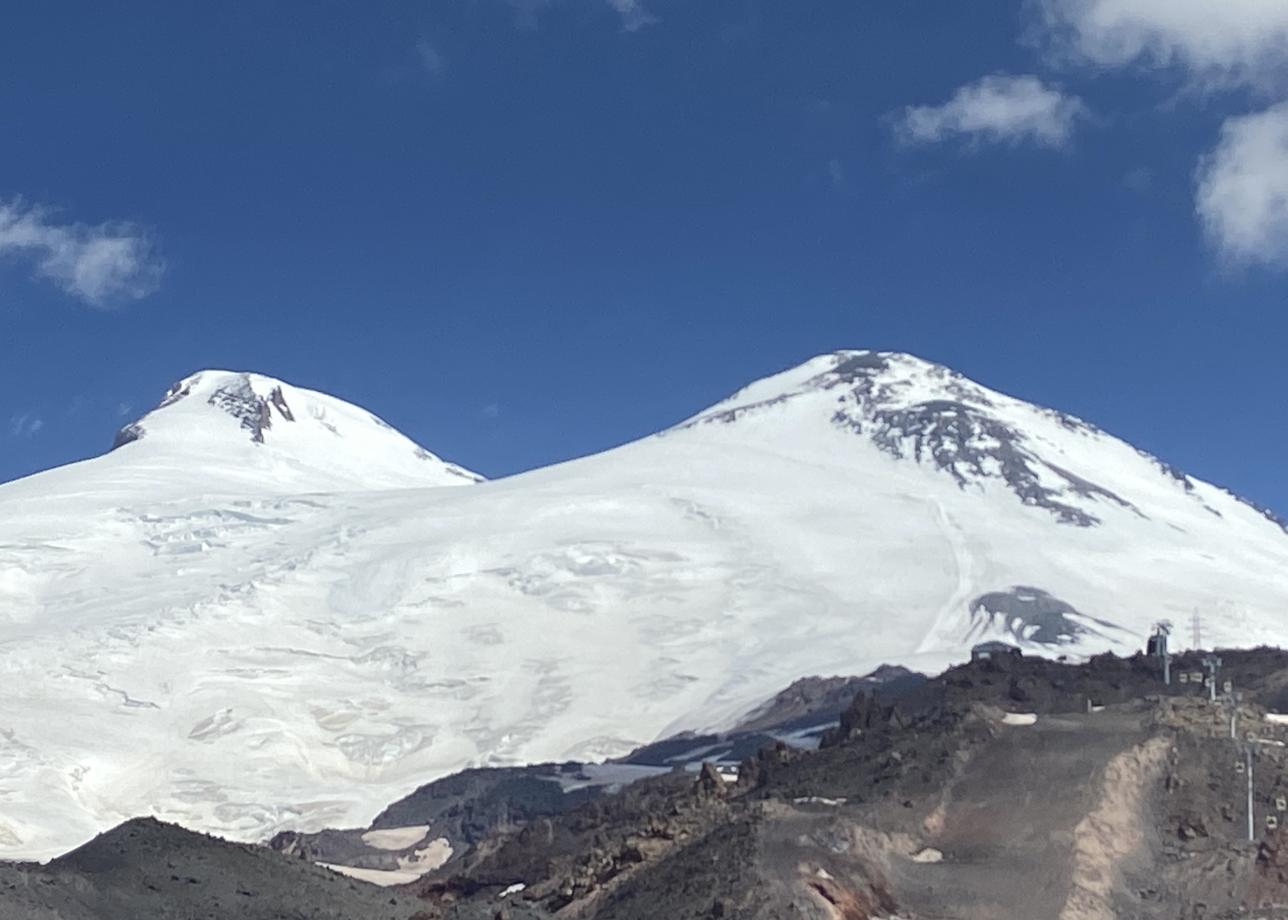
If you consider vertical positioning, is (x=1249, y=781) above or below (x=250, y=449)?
below

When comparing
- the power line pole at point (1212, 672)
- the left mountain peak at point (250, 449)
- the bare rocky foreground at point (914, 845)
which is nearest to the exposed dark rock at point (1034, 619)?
the left mountain peak at point (250, 449)

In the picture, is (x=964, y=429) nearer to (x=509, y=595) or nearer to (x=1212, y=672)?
(x=509, y=595)

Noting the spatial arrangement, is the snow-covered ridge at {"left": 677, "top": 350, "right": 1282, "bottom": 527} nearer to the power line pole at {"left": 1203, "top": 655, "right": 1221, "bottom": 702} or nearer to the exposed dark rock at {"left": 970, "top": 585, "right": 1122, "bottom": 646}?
the exposed dark rock at {"left": 970, "top": 585, "right": 1122, "bottom": 646}

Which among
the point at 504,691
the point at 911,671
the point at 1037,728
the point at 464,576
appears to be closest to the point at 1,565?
the point at 464,576

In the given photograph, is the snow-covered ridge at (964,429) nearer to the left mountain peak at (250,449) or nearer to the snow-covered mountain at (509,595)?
the snow-covered mountain at (509,595)

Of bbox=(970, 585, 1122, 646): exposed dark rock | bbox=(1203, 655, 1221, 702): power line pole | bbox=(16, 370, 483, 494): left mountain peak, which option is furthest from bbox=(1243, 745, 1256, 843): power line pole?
bbox=(16, 370, 483, 494): left mountain peak

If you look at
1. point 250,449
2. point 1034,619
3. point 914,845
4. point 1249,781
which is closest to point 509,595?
point 1034,619
